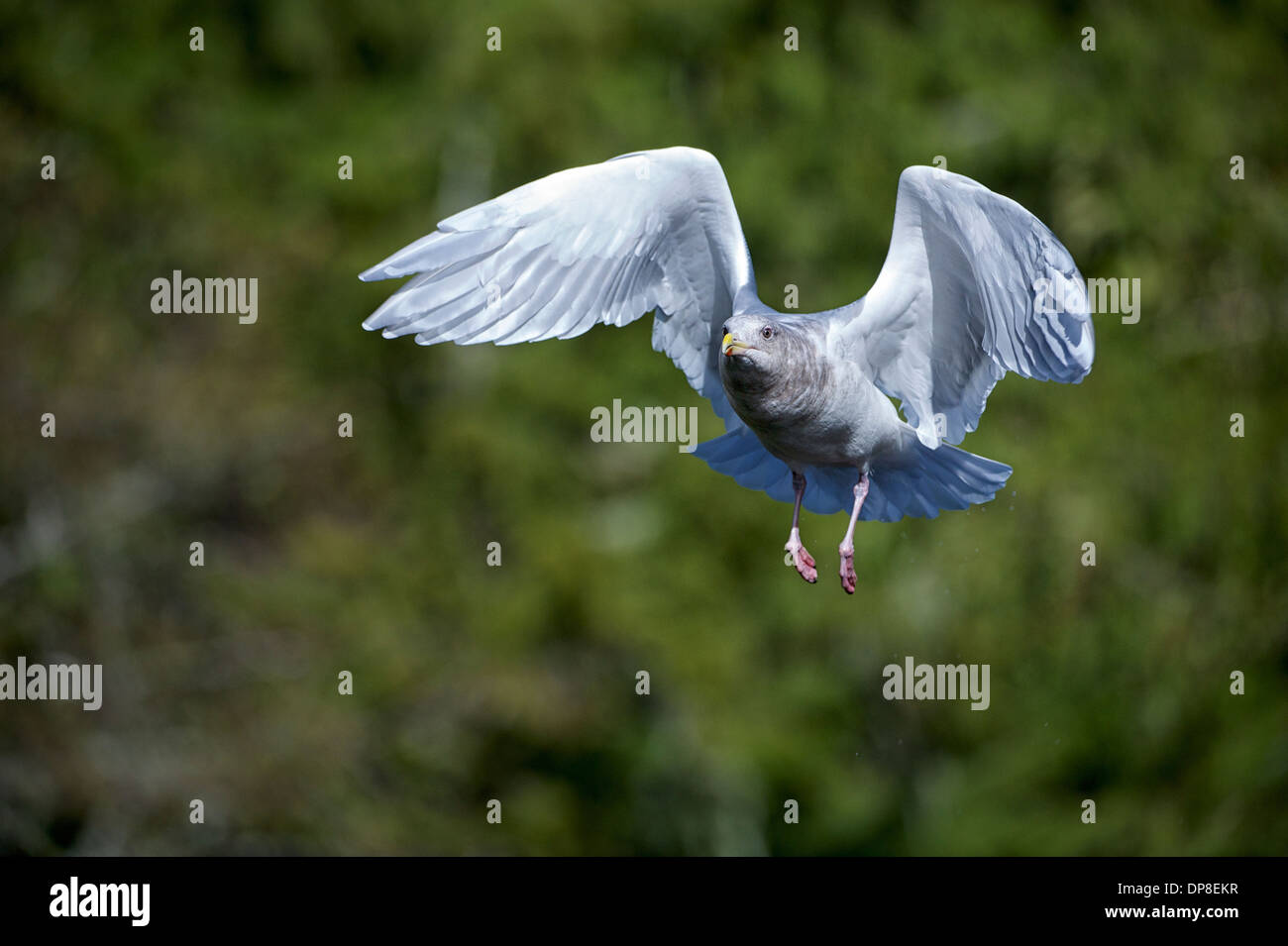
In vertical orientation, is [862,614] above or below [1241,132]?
below

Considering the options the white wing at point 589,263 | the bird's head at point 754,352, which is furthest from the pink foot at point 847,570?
the white wing at point 589,263

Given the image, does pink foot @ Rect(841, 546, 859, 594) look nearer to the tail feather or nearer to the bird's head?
the tail feather

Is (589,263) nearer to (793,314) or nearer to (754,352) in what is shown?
(793,314)

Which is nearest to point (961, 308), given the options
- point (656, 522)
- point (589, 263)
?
point (589, 263)

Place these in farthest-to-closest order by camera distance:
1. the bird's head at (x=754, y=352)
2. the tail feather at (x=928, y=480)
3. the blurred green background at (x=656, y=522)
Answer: the blurred green background at (x=656, y=522)
the tail feather at (x=928, y=480)
the bird's head at (x=754, y=352)

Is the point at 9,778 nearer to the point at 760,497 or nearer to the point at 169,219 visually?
the point at 169,219

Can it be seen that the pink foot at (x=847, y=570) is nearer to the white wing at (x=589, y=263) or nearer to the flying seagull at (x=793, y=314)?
the flying seagull at (x=793, y=314)
